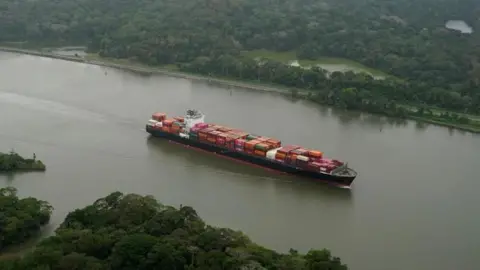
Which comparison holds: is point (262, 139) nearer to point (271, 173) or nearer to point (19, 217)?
point (271, 173)

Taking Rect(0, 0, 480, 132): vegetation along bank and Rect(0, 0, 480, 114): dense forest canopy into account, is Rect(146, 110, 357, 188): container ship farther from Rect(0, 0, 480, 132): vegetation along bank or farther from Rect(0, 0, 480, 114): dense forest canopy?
Rect(0, 0, 480, 114): dense forest canopy

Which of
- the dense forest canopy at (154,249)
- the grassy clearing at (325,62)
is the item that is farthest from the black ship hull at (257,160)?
the grassy clearing at (325,62)

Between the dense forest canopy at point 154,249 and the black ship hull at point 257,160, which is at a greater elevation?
the black ship hull at point 257,160

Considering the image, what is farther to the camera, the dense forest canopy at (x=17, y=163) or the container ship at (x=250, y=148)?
the dense forest canopy at (x=17, y=163)

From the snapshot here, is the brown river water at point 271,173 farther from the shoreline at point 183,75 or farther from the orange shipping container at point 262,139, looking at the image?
the orange shipping container at point 262,139

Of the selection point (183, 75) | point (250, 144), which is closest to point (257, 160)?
point (250, 144)

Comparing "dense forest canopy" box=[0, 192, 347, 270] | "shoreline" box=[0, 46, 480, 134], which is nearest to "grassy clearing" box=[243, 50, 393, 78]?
"shoreline" box=[0, 46, 480, 134]

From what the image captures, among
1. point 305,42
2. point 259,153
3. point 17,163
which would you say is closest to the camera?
point 17,163
